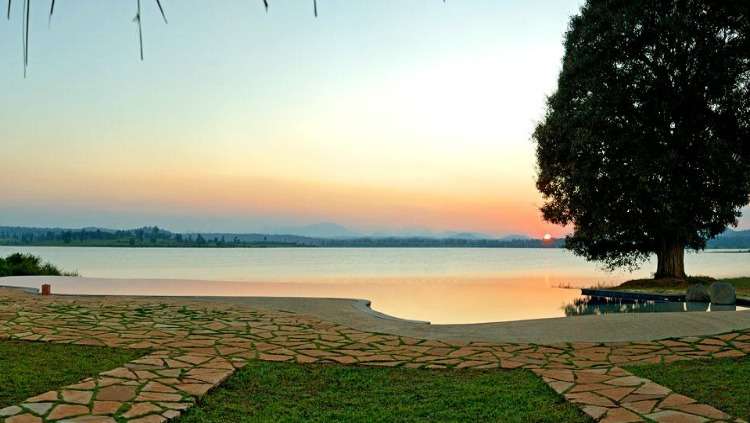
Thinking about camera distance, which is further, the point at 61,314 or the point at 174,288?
→ the point at 174,288

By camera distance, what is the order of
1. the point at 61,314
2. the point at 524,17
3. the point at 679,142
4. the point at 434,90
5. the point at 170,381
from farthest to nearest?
the point at 679,142
the point at 434,90
the point at 524,17
the point at 61,314
the point at 170,381

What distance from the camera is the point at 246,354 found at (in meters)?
7.85

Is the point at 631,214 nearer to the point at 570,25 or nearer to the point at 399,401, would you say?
the point at 570,25

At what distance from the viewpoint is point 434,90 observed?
1670cm

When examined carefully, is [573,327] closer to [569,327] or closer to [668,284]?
[569,327]

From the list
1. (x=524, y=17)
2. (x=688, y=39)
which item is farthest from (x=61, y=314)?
(x=688, y=39)

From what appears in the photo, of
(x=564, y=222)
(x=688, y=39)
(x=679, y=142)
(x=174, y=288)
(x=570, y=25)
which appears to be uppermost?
(x=570, y=25)

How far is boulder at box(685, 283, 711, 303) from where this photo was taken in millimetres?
14984

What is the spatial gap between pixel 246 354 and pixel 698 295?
12.5 meters

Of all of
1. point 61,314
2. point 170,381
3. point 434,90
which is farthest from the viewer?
point 434,90

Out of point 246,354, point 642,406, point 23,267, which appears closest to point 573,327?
point 642,406

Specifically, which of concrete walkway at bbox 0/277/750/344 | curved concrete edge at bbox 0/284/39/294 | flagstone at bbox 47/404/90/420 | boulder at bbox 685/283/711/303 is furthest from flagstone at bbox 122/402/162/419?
boulder at bbox 685/283/711/303

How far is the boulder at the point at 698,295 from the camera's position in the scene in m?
15.0

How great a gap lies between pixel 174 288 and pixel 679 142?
17609 millimetres
